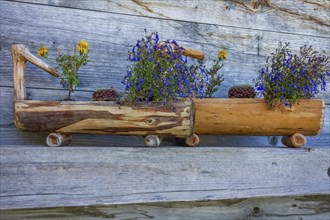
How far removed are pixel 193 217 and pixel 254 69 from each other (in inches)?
25.0

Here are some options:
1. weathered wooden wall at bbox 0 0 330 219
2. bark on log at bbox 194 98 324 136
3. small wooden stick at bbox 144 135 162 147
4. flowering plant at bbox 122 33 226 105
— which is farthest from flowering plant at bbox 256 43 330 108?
small wooden stick at bbox 144 135 162 147

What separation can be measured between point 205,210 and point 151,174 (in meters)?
0.33

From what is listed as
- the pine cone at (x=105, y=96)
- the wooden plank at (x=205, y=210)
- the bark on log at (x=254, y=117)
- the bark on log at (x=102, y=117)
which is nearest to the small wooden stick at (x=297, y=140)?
the bark on log at (x=254, y=117)

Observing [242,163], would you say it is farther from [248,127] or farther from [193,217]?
[193,217]

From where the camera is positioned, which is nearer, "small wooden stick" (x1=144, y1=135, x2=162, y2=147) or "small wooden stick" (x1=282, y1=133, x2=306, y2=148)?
"small wooden stick" (x1=144, y1=135, x2=162, y2=147)

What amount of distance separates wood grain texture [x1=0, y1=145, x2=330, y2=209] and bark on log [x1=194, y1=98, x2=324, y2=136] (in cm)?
7

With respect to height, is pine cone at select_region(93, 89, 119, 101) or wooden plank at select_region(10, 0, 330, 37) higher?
wooden plank at select_region(10, 0, 330, 37)

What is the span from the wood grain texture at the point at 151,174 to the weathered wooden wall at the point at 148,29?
0.70 feet

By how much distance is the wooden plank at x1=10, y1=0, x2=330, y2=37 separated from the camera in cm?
153

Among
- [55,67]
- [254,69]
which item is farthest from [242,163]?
[55,67]

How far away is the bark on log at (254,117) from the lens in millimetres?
1380

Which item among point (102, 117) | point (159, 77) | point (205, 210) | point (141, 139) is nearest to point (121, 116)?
point (102, 117)

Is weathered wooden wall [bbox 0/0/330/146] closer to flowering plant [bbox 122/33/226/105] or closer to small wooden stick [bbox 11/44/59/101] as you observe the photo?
small wooden stick [bbox 11/44/59/101]

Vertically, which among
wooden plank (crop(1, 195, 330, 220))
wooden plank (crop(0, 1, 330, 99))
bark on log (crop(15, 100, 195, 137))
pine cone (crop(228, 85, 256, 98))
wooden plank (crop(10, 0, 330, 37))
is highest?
wooden plank (crop(10, 0, 330, 37))
